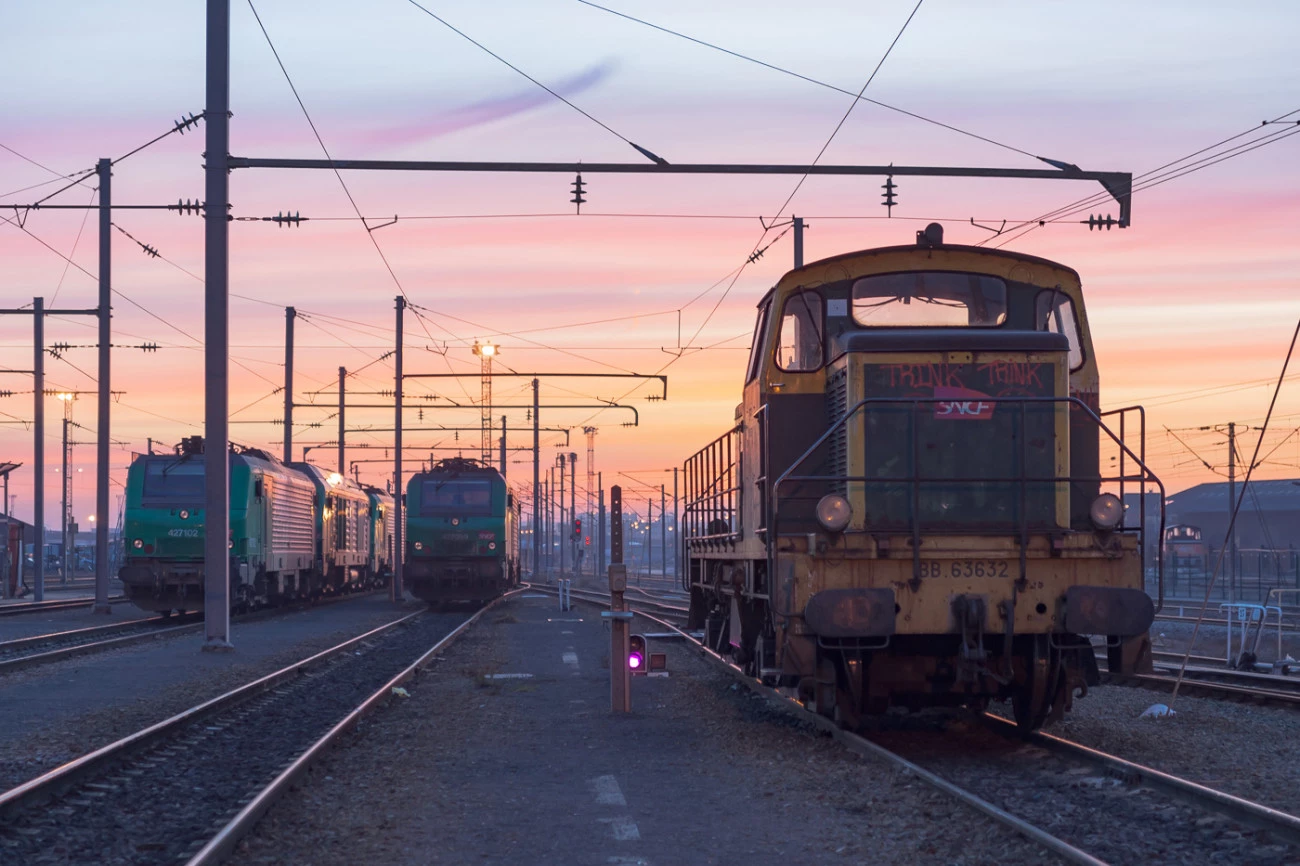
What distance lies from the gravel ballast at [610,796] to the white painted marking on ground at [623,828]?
0.5 inches

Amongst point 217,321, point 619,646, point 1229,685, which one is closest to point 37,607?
point 217,321

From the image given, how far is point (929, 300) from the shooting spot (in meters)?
10.4

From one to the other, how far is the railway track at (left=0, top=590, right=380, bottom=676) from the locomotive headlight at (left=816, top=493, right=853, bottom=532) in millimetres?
11838

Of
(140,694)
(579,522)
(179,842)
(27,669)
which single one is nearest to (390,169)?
(140,694)

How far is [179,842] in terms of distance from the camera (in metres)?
7.20

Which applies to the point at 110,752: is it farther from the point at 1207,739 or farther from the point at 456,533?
the point at 456,533

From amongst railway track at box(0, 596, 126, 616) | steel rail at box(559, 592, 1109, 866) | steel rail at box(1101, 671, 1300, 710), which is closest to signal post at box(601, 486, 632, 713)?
steel rail at box(559, 592, 1109, 866)

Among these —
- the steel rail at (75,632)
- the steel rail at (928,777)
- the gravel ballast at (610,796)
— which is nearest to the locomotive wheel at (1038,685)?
the steel rail at (928,777)

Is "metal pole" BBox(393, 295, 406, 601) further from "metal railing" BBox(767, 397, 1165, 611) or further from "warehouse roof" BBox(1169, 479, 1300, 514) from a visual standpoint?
"warehouse roof" BBox(1169, 479, 1300, 514)

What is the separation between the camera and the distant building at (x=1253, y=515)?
87250 mm

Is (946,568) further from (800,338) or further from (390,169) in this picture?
(390,169)

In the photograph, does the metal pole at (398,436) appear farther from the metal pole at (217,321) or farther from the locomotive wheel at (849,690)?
the locomotive wheel at (849,690)

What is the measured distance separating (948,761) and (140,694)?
355 inches

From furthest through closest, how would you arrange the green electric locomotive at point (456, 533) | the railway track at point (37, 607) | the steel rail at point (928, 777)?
1. the green electric locomotive at point (456, 533)
2. the railway track at point (37, 607)
3. the steel rail at point (928, 777)
